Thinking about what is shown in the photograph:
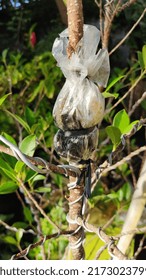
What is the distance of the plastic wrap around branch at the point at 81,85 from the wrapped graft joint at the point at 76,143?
0.01 metres

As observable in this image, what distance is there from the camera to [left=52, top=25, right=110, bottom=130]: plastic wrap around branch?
23.6 inches

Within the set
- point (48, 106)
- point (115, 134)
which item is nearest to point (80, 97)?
point (115, 134)

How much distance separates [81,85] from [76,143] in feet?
0.30

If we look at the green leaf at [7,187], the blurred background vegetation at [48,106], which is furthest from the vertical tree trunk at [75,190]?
the blurred background vegetation at [48,106]

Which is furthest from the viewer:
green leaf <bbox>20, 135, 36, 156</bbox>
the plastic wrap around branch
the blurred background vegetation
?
the blurred background vegetation

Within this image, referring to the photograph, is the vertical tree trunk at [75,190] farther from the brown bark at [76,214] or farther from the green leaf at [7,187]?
the green leaf at [7,187]

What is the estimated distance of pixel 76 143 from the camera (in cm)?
A: 62

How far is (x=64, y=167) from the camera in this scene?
2.07 feet

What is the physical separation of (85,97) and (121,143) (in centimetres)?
15

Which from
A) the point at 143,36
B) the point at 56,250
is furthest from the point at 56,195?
the point at 143,36

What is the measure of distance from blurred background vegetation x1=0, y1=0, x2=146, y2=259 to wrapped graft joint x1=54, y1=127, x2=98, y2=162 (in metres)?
0.51

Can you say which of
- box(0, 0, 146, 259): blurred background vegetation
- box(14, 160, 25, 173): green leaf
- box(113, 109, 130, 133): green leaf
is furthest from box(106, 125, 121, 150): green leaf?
box(0, 0, 146, 259): blurred background vegetation

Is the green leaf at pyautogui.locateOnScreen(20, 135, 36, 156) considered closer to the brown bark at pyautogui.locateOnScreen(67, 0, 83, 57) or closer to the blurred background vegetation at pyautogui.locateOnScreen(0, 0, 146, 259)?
the brown bark at pyautogui.locateOnScreen(67, 0, 83, 57)
